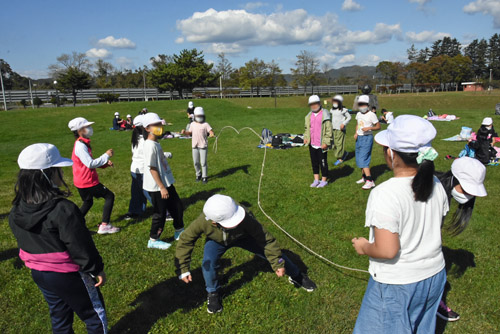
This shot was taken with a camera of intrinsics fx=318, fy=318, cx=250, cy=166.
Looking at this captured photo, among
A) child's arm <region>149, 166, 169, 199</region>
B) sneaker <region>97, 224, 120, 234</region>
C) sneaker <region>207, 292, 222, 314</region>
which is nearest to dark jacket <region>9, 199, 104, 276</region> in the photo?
sneaker <region>207, 292, 222, 314</region>

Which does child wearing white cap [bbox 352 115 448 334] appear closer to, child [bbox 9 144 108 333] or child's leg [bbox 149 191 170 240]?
child [bbox 9 144 108 333]

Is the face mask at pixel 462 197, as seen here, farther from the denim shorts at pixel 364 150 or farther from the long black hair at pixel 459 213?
the denim shorts at pixel 364 150

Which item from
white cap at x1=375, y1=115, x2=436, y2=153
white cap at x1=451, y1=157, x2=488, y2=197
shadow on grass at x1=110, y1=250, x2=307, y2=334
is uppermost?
white cap at x1=375, y1=115, x2=436, y2=153

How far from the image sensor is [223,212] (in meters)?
3.05

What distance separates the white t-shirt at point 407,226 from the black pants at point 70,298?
226 cm

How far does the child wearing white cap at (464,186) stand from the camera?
292 cm

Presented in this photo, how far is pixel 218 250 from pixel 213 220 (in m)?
0.67

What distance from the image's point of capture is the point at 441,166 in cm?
945

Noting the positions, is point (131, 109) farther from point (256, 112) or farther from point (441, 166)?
point (441, 166)

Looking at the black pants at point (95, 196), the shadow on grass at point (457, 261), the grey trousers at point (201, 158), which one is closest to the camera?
the shadow on grass at point (457, 261)

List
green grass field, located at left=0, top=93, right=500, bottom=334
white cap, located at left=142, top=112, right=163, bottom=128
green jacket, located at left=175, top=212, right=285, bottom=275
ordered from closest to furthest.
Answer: green jacket, located at left=175, top=212, right=285, bottom=275
green grass field, located at left=0, top=93, right=500, bottom=334
white cap, located at left=142, top=112, right=163, bottom=128

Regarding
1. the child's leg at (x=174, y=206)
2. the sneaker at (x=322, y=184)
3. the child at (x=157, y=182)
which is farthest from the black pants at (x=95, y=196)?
the sneaker at (x=322, y=184)

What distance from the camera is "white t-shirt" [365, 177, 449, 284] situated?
6.30 ft

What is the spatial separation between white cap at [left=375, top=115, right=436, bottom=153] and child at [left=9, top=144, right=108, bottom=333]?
2.32 m
